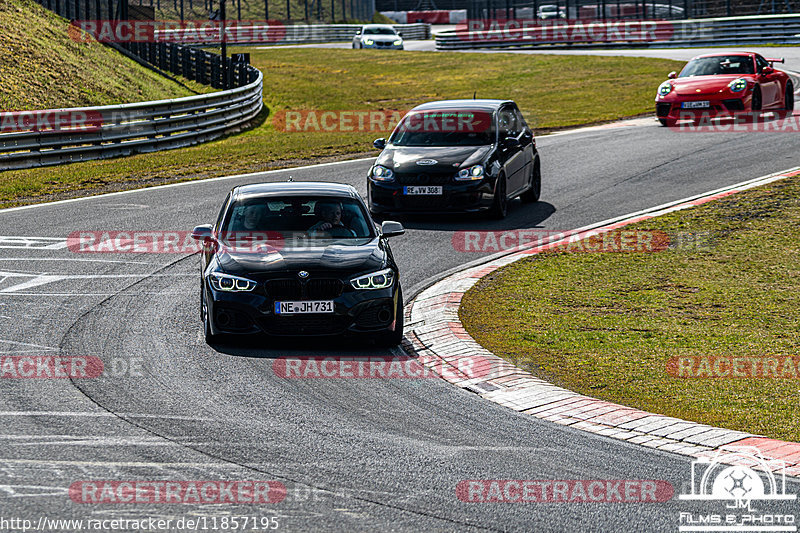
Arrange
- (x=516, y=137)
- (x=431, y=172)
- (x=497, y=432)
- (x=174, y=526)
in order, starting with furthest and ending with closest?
(x=516, y=137) → (x=431, y=172) → (x=497, y=432) → (x=174, y=526)

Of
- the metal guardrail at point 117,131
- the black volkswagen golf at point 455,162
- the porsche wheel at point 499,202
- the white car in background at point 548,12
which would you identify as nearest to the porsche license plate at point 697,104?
the black volkswagen golf at point 455,162

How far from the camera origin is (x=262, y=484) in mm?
5945

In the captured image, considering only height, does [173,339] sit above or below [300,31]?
below

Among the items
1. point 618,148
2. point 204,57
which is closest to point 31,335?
point 618,148

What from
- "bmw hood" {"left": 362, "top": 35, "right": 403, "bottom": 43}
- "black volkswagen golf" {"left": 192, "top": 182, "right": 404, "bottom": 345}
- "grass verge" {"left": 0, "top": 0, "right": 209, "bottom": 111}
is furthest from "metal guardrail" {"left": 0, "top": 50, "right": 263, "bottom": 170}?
"bmw hood" {"left": 362, "top": 35, "right": 403, "bottom": 43}

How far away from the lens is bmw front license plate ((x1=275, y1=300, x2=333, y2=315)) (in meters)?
9.21

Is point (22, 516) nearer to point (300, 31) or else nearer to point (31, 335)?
point (31, 335)

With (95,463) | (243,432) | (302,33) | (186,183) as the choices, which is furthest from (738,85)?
(302,33)

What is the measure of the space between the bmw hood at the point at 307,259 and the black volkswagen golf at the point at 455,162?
5572mm

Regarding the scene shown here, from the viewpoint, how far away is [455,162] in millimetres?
15656

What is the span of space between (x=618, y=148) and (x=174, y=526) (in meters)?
18.3
